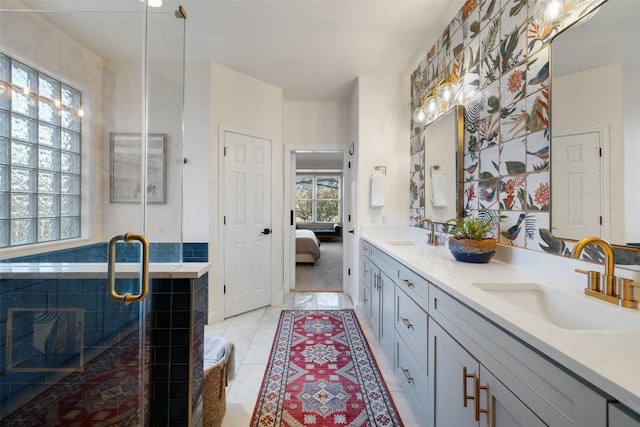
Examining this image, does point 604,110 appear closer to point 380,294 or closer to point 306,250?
point 380,294

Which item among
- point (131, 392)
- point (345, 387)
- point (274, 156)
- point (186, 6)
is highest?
point (186, 6)

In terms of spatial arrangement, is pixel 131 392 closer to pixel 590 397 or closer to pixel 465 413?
pixel 465 413

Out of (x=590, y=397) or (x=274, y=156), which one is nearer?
(x=590, y=397)

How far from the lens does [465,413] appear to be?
980mm

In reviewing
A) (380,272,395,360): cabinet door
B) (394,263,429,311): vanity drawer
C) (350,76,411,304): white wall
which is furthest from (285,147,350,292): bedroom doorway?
(394,263,429,311): vanity drawer

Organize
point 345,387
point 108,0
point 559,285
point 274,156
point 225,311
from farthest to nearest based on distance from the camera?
1. point 274,156
2. point 225,311
3. point 345,387
4. point 108,0
5. point 559,285

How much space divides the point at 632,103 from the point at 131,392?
2210 millimetres

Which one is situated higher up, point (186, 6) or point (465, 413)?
point (186, 6)

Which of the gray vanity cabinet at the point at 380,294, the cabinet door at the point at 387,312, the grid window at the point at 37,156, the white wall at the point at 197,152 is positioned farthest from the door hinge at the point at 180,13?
the cabinet door at the point at 387,312

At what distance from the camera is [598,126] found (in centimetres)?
104

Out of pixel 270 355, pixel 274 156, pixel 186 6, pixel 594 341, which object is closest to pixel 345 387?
pixel 270 355

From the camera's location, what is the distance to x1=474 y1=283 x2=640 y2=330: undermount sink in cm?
84

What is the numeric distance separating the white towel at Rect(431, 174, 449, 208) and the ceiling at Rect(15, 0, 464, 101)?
1.29 metres

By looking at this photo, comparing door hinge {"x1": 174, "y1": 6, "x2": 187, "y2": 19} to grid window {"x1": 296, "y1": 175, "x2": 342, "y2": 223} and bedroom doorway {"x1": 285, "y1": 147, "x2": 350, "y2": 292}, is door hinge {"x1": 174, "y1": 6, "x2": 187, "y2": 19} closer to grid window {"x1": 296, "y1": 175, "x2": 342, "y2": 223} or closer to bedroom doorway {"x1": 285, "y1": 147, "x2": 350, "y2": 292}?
bedroom doorway {"x1": 285, "y1": 147, "x2": 350, "y2": 292}
